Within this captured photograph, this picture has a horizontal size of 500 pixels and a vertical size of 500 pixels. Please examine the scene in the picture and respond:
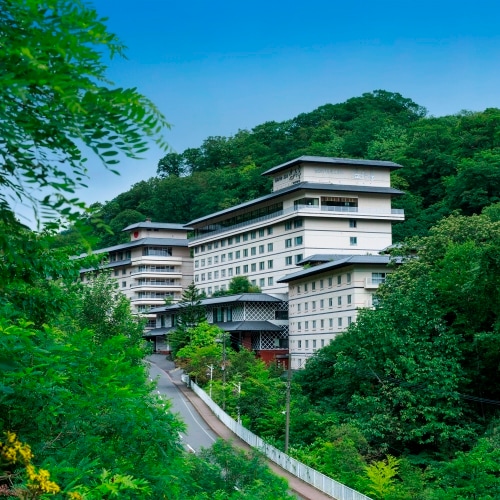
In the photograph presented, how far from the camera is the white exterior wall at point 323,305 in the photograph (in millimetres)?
58438

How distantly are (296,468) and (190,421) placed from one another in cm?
1250

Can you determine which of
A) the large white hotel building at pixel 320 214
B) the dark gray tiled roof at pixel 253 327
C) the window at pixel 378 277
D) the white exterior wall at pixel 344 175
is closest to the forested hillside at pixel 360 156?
the large white hotel building at pixel 320 214

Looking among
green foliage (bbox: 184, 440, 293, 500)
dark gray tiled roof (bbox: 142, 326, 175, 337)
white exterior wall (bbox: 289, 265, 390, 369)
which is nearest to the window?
white exterior wall (bbox: 289, 265, 390, 369)

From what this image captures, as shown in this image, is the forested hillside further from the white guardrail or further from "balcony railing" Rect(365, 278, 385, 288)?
the white guardrail

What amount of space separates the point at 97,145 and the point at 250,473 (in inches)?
720

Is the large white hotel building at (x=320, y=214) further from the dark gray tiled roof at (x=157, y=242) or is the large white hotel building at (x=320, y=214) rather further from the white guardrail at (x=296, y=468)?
the white guardrail at (x=296, y=468)

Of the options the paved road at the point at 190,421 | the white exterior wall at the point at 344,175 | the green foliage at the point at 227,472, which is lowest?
the paved road at the point at 190,421

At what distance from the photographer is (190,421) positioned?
147ft

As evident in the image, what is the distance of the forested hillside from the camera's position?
77.4 meters

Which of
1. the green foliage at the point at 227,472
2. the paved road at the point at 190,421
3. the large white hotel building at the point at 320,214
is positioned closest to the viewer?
the green foliage at the point at 227,472

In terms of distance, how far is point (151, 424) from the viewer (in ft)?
37.4

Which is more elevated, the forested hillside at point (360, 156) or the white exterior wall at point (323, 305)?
the forested hillside at point (360, 156)

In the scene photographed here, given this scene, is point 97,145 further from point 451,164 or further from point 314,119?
point 314,119

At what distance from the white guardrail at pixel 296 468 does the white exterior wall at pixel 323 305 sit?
47.0 ft
